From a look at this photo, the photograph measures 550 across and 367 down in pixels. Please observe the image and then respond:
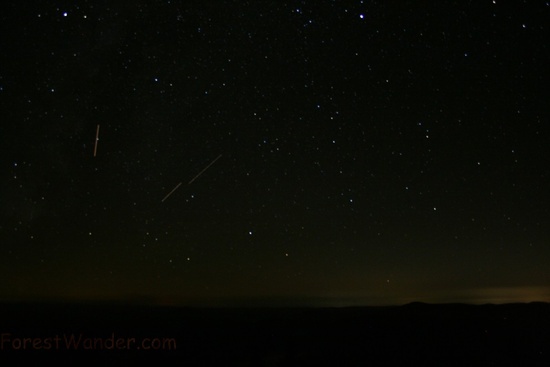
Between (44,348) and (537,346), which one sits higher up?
(44,348)

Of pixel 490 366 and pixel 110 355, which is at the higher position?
pixel 110 355

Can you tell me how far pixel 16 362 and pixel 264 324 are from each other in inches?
483

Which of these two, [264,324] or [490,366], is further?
[264,324]

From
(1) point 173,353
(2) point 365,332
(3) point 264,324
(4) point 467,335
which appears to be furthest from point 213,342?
(4) point 467,335

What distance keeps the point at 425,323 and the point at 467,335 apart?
10.1ft

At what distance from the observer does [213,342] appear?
852 inches

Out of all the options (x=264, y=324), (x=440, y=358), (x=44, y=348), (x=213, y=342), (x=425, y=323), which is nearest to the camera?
(x=440, y=358)

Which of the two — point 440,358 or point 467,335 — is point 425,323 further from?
point 440,358

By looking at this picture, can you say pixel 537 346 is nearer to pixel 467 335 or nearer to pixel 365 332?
pixel 467 335

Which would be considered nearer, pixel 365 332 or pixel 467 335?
pixel 467 335

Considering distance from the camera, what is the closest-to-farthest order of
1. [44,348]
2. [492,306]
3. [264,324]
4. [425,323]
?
[44,348], [425,323], [264,324], [492,306]

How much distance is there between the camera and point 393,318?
24562 millimetres

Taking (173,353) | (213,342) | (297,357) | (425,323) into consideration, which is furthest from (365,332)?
(173,353)

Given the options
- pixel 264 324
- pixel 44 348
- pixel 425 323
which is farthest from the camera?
pixel 264 324
